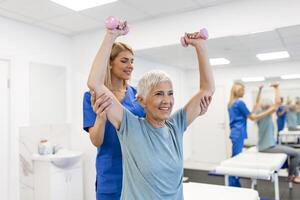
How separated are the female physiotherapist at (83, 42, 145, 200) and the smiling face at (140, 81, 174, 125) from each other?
0.58 feet

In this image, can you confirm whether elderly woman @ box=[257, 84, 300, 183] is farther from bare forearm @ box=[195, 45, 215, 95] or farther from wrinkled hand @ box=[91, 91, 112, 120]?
wrinkled hand @ box=[91, 91, 112, 120]

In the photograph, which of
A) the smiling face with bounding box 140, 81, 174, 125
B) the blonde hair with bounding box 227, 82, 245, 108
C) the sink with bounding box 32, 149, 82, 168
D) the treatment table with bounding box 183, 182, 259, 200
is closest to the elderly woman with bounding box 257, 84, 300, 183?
the blonde hair with bounding box 227, 82, 245, 108

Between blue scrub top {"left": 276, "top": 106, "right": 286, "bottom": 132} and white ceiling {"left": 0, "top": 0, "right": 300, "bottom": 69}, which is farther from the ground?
white ceiling {"left": 0, "top": 0, "right": 300, "bottom": 69}

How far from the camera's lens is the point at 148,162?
3.09 ft

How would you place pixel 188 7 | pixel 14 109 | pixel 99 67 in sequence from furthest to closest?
pixel 14 109 < pixel 188 7 < pixel 99 67

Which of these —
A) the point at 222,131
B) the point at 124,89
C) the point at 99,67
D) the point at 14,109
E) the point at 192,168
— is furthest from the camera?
the point at 192,168

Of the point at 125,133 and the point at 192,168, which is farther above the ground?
the point at 125,133

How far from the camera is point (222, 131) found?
136 inches

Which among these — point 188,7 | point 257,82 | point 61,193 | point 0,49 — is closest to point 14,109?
point 0,49

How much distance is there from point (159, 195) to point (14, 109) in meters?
2.46

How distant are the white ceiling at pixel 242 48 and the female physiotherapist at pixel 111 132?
1768 mm

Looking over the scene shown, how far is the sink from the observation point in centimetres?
288

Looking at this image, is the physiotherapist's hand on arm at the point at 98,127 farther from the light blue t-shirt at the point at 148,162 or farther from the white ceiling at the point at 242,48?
the white ceiling at the point at 242,48

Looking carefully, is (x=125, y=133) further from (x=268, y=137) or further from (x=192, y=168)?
(x=192, y=168)
